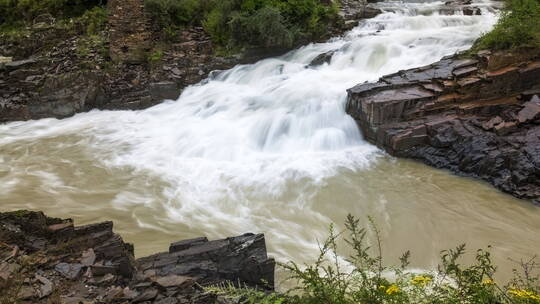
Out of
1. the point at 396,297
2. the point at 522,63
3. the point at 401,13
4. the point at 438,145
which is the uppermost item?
the point at 401,13

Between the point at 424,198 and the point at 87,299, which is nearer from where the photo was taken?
the point at 87,299

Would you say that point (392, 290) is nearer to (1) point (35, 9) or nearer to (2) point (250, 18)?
(2) point (250, 18)

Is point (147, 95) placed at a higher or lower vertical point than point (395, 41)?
lower

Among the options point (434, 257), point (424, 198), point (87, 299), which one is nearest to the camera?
point (87, 299)

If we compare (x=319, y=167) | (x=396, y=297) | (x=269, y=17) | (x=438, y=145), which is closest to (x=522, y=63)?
(x=438, y=145)

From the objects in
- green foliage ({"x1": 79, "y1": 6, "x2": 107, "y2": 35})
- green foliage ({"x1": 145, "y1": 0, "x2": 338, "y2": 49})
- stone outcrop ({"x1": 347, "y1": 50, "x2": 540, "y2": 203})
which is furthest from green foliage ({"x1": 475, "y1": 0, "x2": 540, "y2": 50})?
green foliage ({"x1": 79, "y1": 6, "x2": 107, "y2": 35})

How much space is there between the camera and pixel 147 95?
44.9 ft

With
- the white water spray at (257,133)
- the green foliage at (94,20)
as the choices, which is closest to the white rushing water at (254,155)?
the white water spray at (257,133)

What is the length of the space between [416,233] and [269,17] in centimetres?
921

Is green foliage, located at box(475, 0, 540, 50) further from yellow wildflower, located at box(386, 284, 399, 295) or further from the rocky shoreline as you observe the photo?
yellow wildflower, located at box(386, 284, 399, 295)

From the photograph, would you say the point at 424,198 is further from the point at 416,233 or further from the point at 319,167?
the point at 319,167

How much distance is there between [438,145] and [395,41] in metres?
4.64

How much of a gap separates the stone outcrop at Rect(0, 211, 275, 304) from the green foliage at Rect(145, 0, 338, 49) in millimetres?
10015

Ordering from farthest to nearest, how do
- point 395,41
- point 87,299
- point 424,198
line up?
1. point 395,41
2. point 424,198
3. point 87,299
